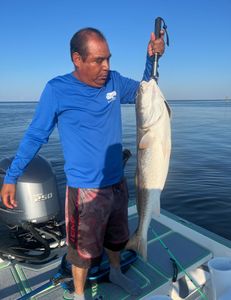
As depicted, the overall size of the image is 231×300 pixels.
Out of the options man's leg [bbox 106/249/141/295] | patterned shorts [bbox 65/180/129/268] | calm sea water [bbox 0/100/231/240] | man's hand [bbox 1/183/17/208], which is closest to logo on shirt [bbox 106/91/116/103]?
patterned shorts [bbox 65/180/129/268]

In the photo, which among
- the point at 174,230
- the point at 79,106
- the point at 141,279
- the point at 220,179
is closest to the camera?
the point at 79,106

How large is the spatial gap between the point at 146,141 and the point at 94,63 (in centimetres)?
94

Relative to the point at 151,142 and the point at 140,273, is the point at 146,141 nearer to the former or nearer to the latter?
the point at 151,142

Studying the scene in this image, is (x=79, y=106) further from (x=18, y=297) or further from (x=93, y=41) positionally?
(x=18, y=297)

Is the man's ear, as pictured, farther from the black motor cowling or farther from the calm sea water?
the calm sea water

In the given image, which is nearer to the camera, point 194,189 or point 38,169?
point 38,169

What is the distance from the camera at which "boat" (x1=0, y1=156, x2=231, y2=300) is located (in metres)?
3.77

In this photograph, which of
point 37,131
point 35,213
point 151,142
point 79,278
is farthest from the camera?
point 35,213

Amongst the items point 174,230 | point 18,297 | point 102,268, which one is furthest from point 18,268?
point 174,230

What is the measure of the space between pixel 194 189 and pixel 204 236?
18.7ft

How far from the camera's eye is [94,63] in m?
3.06

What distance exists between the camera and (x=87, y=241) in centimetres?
337

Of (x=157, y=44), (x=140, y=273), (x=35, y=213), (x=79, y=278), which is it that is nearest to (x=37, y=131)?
(x=157, y=44)

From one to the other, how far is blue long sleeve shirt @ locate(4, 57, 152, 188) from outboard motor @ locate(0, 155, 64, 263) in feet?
4.69
